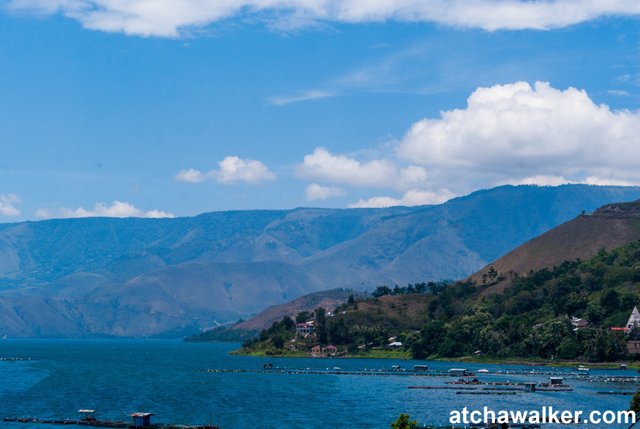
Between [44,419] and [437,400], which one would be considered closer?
[44,419]

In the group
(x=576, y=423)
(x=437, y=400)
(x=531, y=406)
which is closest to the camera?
(x=576, y=423)

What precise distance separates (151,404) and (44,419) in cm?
2552

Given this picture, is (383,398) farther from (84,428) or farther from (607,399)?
(84,428)

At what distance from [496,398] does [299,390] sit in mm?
42981

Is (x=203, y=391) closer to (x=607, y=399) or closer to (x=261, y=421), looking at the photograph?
(x=261, y=421)

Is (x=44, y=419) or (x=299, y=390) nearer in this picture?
(x=44, y=419)

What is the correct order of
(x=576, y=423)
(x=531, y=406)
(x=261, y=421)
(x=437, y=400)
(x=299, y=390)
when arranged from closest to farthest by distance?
(x=576, y=423), (x=261, y=421), (x=531, y=406), (x=437, y=400), (x=299, y=390)

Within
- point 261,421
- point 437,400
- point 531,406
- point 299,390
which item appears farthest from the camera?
point 299,390

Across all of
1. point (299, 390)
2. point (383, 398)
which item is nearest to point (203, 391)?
point (299, 390)

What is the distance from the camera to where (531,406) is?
159000 millimetres

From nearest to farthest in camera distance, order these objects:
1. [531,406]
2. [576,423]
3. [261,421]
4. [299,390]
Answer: [576,423] < [261,421] < [531,406] < [299,390]

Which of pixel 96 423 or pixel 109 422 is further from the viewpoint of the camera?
pixel 109 422

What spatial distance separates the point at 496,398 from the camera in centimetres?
17338

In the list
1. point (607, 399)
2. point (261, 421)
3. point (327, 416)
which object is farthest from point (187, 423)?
point (607, 399)
